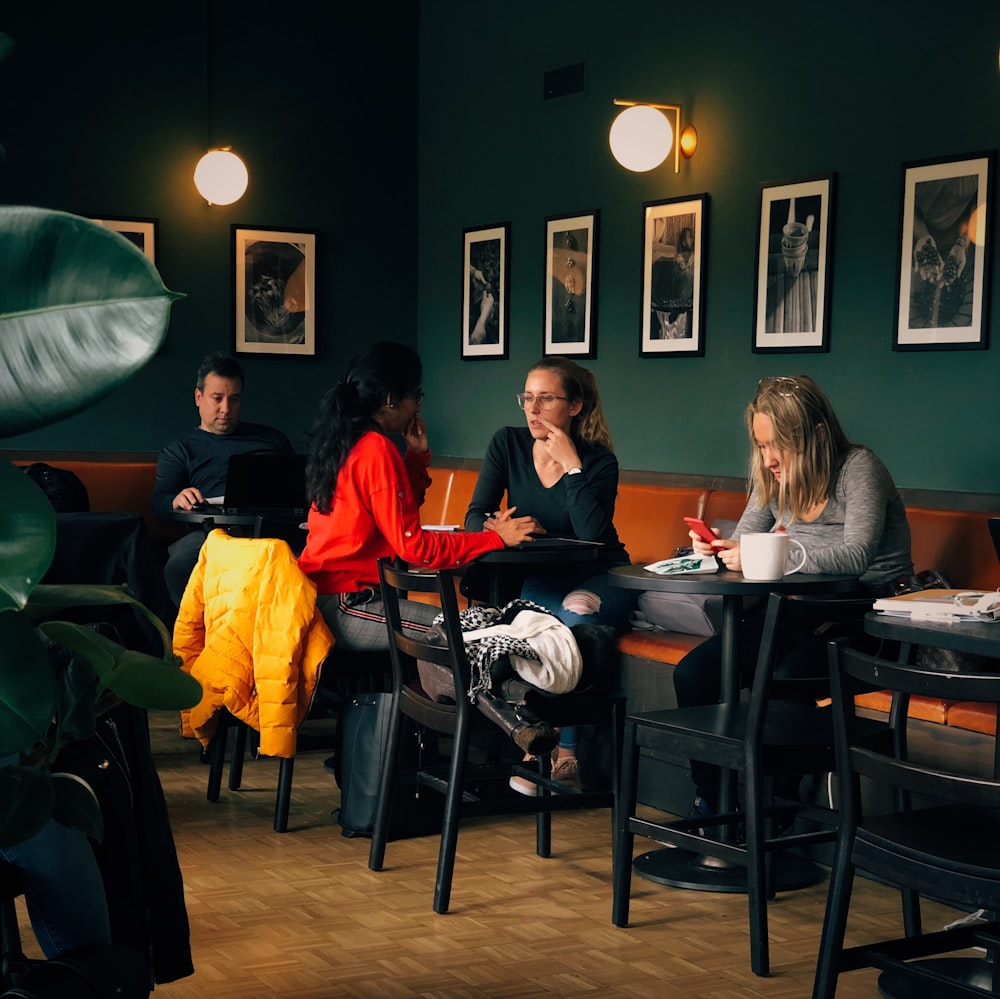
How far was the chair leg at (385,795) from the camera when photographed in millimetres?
3682

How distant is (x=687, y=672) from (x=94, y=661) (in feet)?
Result: 9.96

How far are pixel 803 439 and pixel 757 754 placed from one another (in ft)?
3.96

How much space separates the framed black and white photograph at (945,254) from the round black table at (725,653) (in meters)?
1.65

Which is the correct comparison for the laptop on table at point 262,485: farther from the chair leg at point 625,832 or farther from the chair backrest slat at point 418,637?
the chair leg at point 625,832

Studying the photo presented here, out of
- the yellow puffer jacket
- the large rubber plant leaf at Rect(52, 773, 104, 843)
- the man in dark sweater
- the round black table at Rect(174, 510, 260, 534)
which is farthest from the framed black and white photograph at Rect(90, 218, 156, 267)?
the large rubber plant leaf at Rect(52, 773, 104, 843)

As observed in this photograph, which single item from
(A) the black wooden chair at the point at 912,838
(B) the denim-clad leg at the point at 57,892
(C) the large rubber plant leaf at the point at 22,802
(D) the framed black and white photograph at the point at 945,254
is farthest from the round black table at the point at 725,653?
(C) the large rubber plant leaf at the point at 22,802

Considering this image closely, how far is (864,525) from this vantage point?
12.5 feet

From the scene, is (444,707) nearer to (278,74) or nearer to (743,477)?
(743,477)

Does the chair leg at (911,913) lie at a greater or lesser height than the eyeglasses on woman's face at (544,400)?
lesser

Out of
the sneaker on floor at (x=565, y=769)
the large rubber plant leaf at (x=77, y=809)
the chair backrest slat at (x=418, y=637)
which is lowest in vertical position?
the sneaker on floor at (x=565, y=769)

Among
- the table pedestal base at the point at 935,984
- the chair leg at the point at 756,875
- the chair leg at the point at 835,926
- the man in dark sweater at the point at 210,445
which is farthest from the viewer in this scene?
the man in dark sweater at the point at 210,445

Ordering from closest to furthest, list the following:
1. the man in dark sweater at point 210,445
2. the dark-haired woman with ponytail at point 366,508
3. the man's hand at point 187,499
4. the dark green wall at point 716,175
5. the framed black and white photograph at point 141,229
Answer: the dark-haired woman with ponytail at point 366,508, the dark green wall at point 716,175, the man's hand at point 187,499, the man in dark sweater at point 210,445, the framed black and white photograph at point 141,229

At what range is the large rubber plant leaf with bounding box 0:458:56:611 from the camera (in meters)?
0.83

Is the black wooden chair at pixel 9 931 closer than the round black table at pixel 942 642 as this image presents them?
Yes
